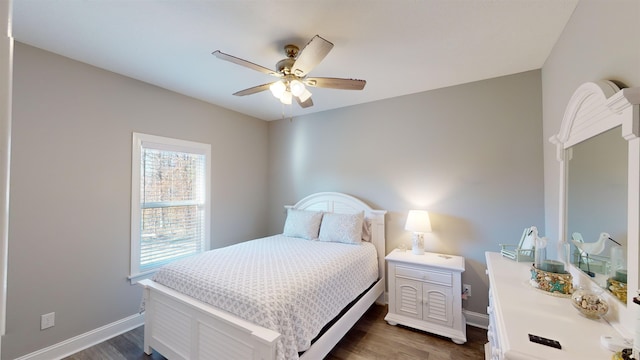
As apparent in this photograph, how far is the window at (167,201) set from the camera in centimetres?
280

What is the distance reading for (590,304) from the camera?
1.26 m

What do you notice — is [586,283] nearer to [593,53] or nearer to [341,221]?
[593,53]

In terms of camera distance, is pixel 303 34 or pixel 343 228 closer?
pixel 303 34

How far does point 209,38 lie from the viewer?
2059 millimetres

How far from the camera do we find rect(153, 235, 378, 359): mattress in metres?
1.71

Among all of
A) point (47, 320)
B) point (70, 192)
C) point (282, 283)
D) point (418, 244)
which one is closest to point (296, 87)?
point (282, 283)

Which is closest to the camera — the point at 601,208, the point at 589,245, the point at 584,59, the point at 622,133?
the point at 622,133

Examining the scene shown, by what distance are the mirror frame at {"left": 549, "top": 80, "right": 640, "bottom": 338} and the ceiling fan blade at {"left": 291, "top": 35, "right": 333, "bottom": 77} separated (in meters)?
1.39

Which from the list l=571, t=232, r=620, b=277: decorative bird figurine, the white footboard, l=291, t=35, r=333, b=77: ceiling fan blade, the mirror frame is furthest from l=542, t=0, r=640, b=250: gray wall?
the white footboard

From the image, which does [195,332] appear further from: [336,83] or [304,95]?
[336,83]

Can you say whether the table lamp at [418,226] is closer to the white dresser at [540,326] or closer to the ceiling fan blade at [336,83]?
the white dresser at [540,326]

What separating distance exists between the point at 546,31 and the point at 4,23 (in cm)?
271

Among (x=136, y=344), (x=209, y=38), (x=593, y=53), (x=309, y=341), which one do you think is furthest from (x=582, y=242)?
(x=136, y=344)

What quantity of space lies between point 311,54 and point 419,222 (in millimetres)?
1950
